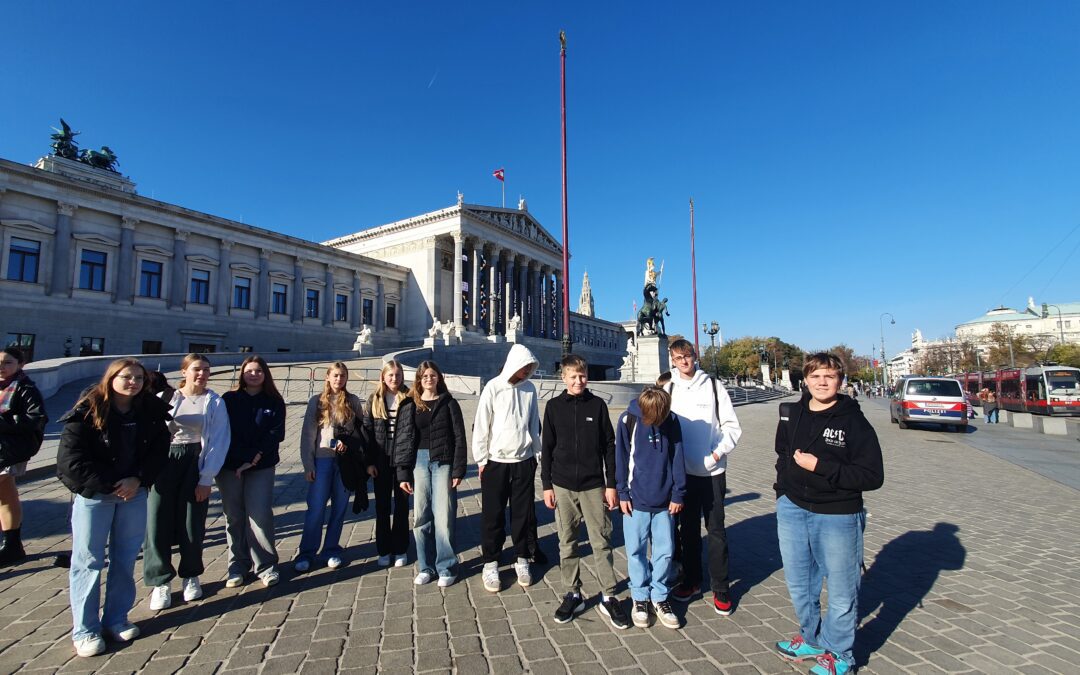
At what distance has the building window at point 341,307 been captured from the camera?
42406 millimetres

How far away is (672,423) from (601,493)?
0.80m

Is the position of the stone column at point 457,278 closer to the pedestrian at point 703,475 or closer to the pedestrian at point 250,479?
the pedestrian at point 250,479

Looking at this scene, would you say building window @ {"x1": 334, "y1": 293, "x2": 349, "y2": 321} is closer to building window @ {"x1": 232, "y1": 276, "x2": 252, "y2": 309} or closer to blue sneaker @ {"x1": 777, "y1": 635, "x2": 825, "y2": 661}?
building window @ {"x1": 232, "y1": 276, "x2": 252, "y2": 309}

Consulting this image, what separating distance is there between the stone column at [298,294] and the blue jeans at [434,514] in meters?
38.9

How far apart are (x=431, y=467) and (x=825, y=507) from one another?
3.17 metres

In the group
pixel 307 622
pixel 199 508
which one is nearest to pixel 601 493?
pixel 307 622

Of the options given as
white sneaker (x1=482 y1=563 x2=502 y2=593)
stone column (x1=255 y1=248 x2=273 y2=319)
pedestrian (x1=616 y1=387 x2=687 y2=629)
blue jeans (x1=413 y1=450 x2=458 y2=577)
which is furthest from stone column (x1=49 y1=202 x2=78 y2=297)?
pedestrian (x1=616 y1=387 x2=687 y2=629)

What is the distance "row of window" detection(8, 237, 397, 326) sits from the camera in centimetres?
2577

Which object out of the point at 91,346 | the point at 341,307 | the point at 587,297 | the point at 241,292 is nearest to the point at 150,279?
the point at 91,346

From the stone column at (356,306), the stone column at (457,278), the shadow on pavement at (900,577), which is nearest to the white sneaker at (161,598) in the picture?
the shadow on pavement at (900,577)

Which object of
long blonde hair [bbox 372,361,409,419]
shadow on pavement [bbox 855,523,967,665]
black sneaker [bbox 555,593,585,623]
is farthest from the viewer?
long blonde hair [bbox 372,361,409,419]

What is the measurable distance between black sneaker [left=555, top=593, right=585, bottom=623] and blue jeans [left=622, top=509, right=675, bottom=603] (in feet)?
1.43

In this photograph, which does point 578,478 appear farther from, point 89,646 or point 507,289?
point 507,289

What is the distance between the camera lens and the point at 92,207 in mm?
28109
